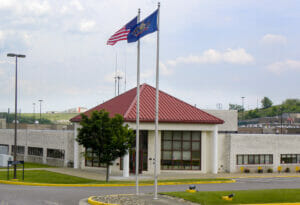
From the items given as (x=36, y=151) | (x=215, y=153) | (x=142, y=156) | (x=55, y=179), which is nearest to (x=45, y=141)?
(x=36, y=151)

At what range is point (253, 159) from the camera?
45219 millimetres

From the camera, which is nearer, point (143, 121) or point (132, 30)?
point (132, 30)

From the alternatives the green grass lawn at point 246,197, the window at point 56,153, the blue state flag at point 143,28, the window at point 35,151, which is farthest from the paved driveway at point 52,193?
the window at point 35,151

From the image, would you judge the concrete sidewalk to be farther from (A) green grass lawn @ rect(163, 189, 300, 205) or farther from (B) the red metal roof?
(A) green grass lawn @ rect(163, 189, 300, 205)

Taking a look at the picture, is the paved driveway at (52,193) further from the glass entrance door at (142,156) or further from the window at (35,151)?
the window at (35,151)

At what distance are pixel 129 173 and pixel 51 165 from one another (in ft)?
41.6

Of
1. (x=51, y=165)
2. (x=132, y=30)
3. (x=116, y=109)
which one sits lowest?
(x=51, y=165)

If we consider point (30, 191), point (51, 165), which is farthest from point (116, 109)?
point (30, 191)

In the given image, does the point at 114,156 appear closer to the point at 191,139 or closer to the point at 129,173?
the point at 129,173

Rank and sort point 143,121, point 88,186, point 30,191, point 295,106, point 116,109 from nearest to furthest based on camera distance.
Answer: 1. point 30,191
2. point 88,186
3. point 143,121
4. point 116,109
5. point 295,106

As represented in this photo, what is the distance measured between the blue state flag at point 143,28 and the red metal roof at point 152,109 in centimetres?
1540

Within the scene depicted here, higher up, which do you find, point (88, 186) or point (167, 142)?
point (167, 142)

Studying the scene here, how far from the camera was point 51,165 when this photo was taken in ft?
163

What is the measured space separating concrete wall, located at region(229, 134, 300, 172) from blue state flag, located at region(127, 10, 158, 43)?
22623 mm
